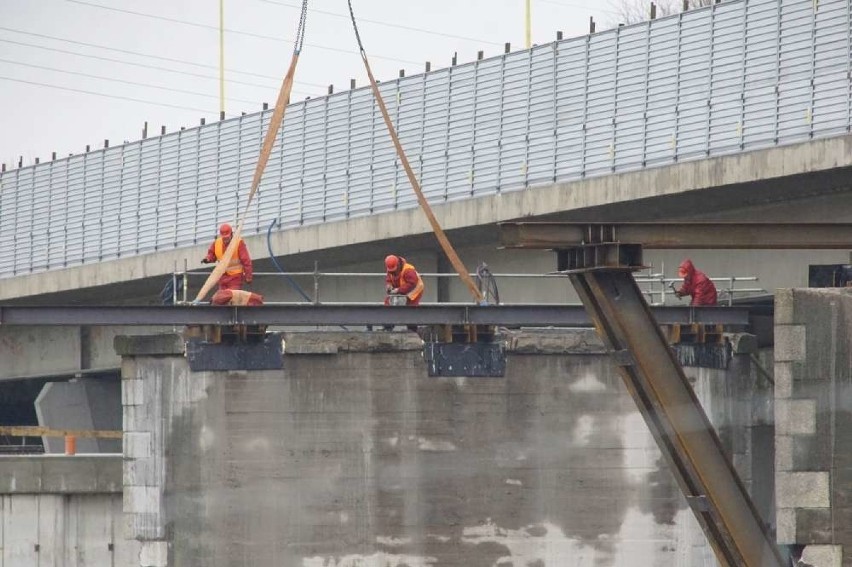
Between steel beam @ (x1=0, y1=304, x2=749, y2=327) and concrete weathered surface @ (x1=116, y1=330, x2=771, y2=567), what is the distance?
0.89m

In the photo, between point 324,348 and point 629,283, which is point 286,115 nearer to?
point 324,348

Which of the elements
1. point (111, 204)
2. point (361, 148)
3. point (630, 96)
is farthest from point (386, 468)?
point (111, 204)

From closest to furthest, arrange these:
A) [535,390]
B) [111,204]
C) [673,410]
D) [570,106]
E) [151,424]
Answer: [673,410] < [151,424] < [535,390] < [570,106] < [111,204]

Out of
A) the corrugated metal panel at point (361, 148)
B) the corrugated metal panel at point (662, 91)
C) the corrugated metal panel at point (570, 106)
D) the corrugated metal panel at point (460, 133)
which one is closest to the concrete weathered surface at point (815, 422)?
the corrugated metal panel at point (662, 91)

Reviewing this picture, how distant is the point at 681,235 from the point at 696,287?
524 inches

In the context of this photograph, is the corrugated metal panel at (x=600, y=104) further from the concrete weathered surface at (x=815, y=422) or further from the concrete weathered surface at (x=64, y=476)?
the concrete weathered surface at (x=815, y=422)

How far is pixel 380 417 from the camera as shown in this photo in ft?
A: 98.0

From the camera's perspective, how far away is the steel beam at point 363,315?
2780 centimetres

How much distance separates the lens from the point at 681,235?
17406 millimetres

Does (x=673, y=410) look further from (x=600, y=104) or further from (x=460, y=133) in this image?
(x=460, y=133)

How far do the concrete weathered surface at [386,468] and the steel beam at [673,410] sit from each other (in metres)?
12.4

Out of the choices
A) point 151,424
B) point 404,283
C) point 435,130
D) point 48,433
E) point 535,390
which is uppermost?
point 435,130

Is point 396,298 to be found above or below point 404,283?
below

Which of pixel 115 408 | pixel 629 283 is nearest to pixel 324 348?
pixel 629 283
